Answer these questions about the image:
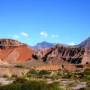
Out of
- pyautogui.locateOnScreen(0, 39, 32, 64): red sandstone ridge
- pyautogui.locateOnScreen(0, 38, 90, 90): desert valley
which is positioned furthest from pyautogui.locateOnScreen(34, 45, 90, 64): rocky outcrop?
pyautogui.locateOnScreen(0, 39, 32, 64): red sandstone ridge

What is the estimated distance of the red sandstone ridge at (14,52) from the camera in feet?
306

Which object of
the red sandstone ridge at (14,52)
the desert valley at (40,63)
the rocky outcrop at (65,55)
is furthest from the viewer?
the rocky outcrop at (65,55)

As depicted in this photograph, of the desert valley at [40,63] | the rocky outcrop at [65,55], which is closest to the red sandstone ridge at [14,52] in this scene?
the desert valley at [40,63]

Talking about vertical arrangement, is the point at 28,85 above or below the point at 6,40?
below

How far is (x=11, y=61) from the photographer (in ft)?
304

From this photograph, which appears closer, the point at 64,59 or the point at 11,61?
the point at 11,61

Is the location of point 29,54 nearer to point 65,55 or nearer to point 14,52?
point 14,52

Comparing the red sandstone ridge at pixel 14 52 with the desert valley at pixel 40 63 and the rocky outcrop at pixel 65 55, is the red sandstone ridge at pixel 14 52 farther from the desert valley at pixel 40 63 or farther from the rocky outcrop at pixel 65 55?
the rocky outcrop at pixel 65 55

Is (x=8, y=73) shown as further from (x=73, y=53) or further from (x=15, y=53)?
(x=73, y=53)

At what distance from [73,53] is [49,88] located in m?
112

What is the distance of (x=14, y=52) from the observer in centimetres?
9488

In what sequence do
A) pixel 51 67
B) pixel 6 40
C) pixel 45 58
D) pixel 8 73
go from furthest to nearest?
pixel 45 58, pixel 6 40, pixel 51 67, pixel 8 73

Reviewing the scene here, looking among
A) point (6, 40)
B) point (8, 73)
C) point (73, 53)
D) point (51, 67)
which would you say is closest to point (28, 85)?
point (8, 73)

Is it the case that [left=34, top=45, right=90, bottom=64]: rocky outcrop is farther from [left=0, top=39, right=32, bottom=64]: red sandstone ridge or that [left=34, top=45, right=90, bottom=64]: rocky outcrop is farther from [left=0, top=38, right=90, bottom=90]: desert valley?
[left=0, top=39, right=32, bottom=64]: red sandstone ridge
